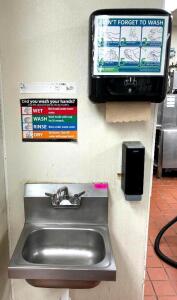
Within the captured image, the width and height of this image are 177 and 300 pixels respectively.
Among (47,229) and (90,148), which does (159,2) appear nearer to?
(90,148)

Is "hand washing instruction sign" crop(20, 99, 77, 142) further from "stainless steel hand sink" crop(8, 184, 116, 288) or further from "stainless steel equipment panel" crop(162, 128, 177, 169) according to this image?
"stainless steel equipment panel" crop(162, 128, 177, 169)

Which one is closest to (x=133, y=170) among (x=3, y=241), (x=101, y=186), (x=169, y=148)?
(x=101, y=186)

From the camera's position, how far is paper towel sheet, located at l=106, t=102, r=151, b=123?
1.20 metres

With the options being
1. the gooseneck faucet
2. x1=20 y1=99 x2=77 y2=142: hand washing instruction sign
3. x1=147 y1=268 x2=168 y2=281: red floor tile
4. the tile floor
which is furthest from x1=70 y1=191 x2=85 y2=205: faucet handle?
x1=147 y1=268 x2=168 y2=281: red floor tile

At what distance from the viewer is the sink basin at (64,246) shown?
1.29 metres

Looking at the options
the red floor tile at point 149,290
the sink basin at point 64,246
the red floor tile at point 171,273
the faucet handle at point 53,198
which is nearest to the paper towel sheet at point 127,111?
the faucet handle at point 53,198

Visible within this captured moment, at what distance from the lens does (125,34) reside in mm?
1080

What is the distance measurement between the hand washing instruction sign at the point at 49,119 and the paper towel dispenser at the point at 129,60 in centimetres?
18

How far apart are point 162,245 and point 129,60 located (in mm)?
1859

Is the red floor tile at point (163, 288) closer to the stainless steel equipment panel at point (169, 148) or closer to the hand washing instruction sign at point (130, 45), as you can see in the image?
the hand washing instruction sign at point (130, 45)

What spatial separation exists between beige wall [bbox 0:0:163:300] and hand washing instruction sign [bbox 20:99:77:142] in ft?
0.10

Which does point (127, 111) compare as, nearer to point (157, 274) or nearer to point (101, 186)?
point (101, 186)

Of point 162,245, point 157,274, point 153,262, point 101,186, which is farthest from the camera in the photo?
point 162,245

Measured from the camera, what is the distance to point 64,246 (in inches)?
52.5
